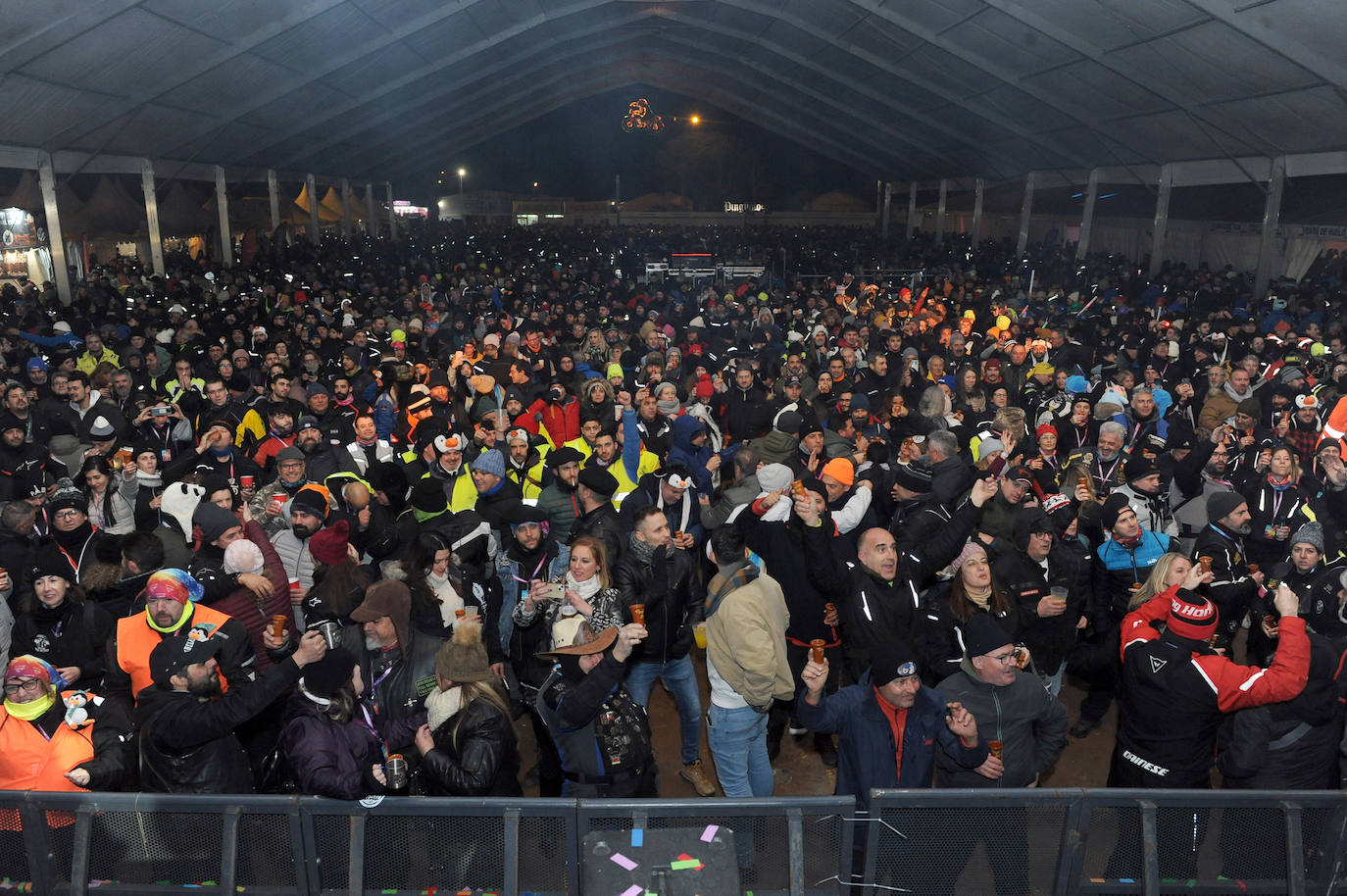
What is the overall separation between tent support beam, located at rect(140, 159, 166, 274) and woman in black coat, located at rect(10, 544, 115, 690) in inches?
784

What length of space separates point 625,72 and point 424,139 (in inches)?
389

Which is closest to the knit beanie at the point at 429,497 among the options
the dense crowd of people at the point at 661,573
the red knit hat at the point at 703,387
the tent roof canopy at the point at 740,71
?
the dense crowd of people at the point at 661,573

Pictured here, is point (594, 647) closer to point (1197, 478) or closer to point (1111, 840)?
point (1111, 840)

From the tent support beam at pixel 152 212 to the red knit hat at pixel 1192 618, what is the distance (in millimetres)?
23282

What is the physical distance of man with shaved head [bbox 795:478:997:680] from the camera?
4.50 m

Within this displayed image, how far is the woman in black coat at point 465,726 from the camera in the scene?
11.1 ft

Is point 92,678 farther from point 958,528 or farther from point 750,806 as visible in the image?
point 958,528

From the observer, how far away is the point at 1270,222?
17516mm

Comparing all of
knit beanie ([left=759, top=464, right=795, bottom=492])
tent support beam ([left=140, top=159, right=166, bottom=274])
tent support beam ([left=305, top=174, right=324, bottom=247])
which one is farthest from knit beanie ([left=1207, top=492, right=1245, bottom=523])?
tent support beam ([left=305, top=174, right=324, bottom=247])

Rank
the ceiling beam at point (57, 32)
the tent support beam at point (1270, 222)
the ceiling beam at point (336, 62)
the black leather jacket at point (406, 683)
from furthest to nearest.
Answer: the ceiling beam at point (336, 62)
the tent support beam at point (1270, 222)
the ceiling beam at point (57, 32)
the black leather jacket at point (406, 683)

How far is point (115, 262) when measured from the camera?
72.4 feet

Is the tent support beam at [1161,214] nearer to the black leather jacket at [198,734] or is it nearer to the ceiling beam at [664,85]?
the ceiling beam at [664,85]

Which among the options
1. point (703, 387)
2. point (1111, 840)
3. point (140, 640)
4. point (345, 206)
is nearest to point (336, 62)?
point (703, 387)

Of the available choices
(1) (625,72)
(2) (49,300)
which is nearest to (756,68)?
(1) (625,72)
